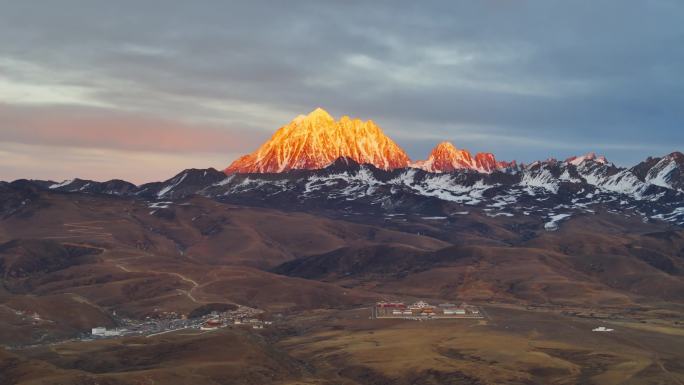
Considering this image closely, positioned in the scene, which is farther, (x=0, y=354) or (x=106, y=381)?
(x=0, y=354)

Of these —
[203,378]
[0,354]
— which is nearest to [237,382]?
[203,378]

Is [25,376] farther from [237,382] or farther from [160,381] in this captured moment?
[237,382]

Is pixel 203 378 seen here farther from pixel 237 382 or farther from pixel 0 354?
pixel 0 354

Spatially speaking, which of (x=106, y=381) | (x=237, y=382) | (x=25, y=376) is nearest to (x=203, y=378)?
(x=237, y=382)

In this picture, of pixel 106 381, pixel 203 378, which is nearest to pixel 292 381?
pixel 203 378

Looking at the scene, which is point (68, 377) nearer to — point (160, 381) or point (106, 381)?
point (106, 381)

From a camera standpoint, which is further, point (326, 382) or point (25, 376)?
point (326, 382)
